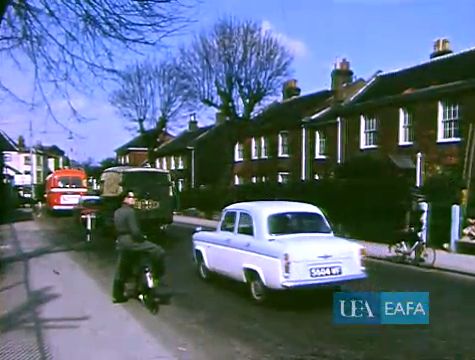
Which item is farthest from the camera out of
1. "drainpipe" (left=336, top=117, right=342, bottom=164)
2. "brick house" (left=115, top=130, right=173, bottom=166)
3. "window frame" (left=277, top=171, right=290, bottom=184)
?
"window frame" (left=277, top=171, right=290, bottom=184)

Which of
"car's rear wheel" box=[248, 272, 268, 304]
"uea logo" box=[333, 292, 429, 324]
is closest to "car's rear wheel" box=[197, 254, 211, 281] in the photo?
"car's rear wheel" box=[248, 272, 268, 304]

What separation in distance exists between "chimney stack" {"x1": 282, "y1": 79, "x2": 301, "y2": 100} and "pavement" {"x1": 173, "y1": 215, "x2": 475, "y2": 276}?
1.82 m

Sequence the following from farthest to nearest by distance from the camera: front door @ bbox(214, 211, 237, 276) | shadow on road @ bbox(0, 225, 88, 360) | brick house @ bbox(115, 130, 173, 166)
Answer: front door @ bbox(214, 211, 237, 276) < brick house @ bbox(115, 130, 173, 166) < shadow on road @ bbox(0, 225, 88, 360)

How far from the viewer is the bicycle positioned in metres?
9.23

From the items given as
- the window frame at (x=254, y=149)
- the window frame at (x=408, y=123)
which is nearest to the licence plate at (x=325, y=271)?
the window frame at (x=254, y=149)

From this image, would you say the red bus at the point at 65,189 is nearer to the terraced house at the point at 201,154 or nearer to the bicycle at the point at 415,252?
the terraced house at the point at 201,154

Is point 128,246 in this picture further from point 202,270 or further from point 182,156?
point 202,270

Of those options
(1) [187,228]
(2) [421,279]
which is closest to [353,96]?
(2) [421,279]

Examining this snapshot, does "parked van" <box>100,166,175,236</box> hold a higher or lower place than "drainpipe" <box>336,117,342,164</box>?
lower

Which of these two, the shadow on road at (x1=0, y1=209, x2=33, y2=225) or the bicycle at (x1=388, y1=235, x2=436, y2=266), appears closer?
the bicycle at (x1=388, y1=235, x2=436, y2=266)

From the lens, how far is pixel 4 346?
223 inches

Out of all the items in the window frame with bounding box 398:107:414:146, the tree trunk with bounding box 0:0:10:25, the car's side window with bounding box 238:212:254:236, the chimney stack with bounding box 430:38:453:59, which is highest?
the chimney stack with bounding box 430:38:453:59

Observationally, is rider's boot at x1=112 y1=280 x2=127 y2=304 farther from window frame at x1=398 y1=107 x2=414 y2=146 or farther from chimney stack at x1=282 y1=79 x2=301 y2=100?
window frame at x1=398 y1=107 x2=414 y2=146

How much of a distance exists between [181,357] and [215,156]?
3.06 metres
